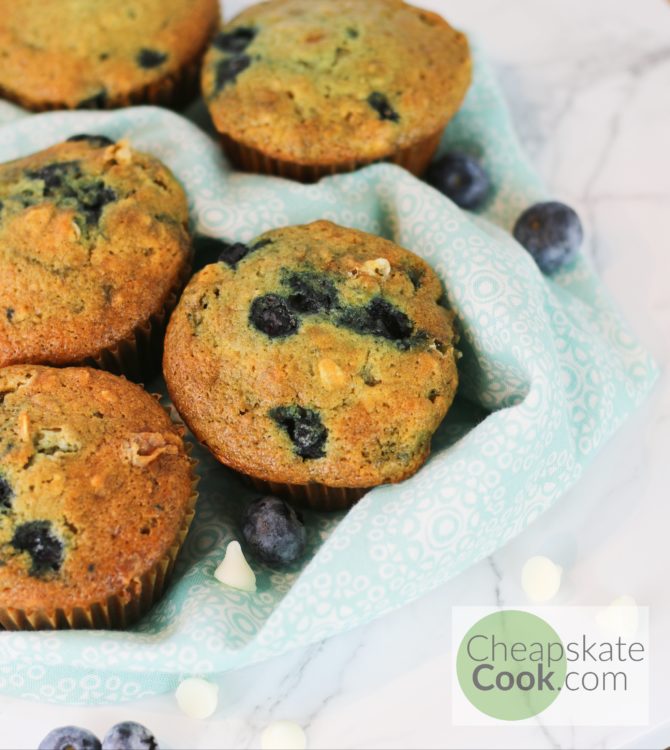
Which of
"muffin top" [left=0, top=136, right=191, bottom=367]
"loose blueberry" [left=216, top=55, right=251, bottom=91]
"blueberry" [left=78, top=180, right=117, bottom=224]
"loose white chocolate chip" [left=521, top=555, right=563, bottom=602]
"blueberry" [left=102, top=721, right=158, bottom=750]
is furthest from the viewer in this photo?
"loose blueberry" [left=216, top=55, right=251, bottom=91]

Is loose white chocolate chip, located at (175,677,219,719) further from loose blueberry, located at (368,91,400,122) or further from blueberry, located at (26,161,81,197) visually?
loose blueberry, located at (368,91,400,122)

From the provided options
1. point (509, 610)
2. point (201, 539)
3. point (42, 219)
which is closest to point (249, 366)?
point (201, 539)

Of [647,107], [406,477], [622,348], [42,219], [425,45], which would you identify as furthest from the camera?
[647,107]

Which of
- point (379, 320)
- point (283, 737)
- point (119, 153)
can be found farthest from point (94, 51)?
point (283, 737)

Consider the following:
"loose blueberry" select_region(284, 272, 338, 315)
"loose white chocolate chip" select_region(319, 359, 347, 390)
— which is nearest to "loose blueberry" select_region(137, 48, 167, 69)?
"loose blueberry" select_region(284, 272, 338, 315)

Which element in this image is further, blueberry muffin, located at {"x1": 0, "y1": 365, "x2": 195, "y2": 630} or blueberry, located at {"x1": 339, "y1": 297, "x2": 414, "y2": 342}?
blueberry, located at {"x1": 339, "y1": 297, "x2": 414, "y2": 342}

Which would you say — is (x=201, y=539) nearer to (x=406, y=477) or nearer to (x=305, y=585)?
(x=305, y=585)

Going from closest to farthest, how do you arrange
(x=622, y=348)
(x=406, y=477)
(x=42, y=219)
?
(x=406, y=477) < (x=42, y=219) < (x=622, y=348)
